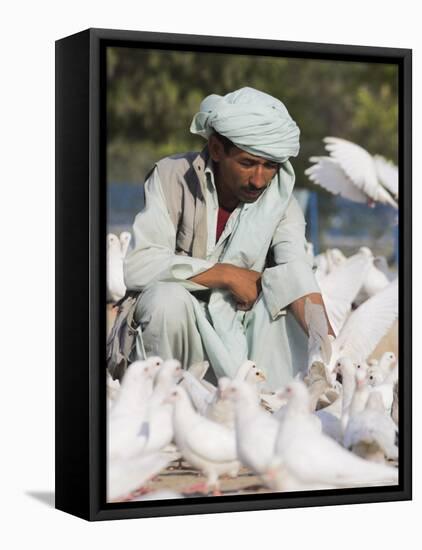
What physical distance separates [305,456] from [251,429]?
35 centimetres

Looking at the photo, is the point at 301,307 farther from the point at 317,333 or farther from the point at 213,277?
the point at 213,277

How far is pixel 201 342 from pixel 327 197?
1035 mm

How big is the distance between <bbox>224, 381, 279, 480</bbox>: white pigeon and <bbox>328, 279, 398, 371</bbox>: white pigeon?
51 centimetres

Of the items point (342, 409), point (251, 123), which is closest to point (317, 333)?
point (342, 409)

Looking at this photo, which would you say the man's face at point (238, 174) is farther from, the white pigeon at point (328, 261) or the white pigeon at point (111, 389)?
the white pigeon at point (111, 389)

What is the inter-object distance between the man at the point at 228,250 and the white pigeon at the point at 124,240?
0.03 meters

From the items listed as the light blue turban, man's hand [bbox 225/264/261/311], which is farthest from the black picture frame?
man's hand [bbox 225/264/261/311]

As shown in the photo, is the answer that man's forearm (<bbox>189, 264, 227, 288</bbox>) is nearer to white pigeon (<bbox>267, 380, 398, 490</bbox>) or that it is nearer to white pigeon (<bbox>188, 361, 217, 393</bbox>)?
white pigeon (<bbox>188, 361, 217, 393</bbox>)

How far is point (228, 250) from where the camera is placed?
871 cm

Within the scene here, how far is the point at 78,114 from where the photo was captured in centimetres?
854

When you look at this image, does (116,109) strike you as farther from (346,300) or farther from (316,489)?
(316,489)

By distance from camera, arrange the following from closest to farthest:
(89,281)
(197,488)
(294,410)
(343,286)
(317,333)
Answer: (89,281), (197,488), (294,410), (317,333), (343,286)

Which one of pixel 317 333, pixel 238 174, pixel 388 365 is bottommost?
pixel 388 365

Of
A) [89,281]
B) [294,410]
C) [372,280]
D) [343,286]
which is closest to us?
[89,281]
